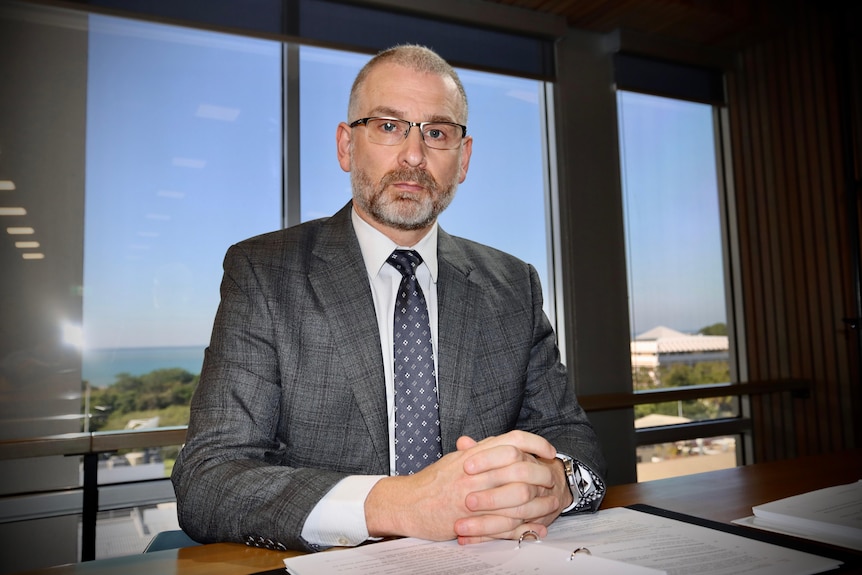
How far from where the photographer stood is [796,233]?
14.3 ft

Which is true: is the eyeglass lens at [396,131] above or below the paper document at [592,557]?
above

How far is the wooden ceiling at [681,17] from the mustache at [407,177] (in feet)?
8.96

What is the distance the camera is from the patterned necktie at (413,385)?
1.23 meters

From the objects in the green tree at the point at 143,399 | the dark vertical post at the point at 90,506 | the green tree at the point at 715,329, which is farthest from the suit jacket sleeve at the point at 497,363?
the green tree at the point at 715,329

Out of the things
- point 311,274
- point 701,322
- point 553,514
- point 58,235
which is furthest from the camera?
point 701,322

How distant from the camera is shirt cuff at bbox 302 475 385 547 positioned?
80 centimetres

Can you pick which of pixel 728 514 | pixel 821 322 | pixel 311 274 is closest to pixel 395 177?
pixel 311 274

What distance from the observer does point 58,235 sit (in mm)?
2740

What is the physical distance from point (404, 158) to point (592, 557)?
96 cm

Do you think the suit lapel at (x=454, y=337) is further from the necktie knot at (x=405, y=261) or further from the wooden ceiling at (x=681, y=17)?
the wooden ceiling at (x=681, y=17)

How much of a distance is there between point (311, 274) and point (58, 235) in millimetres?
2070

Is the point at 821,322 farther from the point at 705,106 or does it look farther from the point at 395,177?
the point at 395,177

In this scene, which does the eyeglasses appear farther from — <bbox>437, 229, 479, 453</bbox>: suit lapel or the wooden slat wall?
the wooden slat wall

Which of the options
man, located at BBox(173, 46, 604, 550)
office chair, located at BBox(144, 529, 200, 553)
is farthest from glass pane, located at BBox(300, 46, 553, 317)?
office chair, located at BBox(144, 529, 200, 553)
